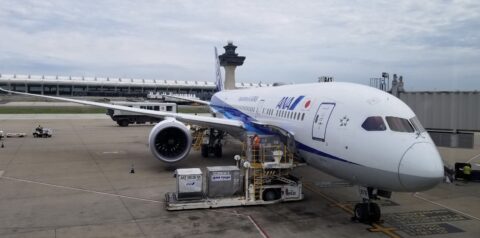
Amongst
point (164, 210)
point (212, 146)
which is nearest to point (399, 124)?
point (164, 210)

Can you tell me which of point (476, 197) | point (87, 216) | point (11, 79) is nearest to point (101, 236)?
point (87, 216)

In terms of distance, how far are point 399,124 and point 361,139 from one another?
0.91m

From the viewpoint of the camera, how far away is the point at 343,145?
10.0 meters

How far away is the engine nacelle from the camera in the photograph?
17.0 m

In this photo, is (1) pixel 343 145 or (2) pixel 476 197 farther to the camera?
(2) pixel 476 197

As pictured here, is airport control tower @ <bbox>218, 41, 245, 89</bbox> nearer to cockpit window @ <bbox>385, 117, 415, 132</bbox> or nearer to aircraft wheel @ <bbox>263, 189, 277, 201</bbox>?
aircraft wheel @ <bbox>263, 189, 277, 201</bbox>

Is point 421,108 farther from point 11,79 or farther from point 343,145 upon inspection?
point 11,79

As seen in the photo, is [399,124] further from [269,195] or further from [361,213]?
[269,195]

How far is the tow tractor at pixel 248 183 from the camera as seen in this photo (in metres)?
12.3

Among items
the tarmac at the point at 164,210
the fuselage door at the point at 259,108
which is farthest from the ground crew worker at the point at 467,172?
the fuselage door at the point at 259,108

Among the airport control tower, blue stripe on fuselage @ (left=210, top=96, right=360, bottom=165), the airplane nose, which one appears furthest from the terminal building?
the airplane nose

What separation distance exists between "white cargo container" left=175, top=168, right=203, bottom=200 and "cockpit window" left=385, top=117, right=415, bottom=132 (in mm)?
5618

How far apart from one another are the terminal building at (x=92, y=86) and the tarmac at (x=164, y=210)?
106761 mm

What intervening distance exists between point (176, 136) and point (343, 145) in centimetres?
925
